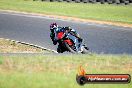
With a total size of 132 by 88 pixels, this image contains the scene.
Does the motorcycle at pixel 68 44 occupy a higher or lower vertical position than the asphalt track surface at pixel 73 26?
higher

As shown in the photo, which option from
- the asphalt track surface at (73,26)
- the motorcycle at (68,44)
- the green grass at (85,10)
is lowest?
the green grass at (85,10)

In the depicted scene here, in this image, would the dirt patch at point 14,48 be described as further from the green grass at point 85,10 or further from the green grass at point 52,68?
the green grass at point 85,10

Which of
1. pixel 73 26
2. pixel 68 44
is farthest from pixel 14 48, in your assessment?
pixel 73 26

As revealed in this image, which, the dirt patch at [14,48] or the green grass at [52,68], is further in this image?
the dirt patch at [14,48]

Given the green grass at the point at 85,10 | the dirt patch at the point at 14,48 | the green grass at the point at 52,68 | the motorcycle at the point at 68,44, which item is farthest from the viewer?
the green grass at the point at 85,10

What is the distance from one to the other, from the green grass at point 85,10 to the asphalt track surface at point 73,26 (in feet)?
12.4

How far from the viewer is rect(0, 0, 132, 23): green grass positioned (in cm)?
2675

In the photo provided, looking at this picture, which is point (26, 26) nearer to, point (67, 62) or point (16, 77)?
point (67, 62)

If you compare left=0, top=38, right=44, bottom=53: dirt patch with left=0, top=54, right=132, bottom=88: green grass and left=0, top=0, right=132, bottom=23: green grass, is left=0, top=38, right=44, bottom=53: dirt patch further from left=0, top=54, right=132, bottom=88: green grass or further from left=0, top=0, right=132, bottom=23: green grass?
left=0, top=0, right=132, bottom=23: green grass

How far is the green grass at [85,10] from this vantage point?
26.8m

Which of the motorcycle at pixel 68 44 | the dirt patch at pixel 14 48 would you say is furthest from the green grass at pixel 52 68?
the dirt patch at pixel 14 48

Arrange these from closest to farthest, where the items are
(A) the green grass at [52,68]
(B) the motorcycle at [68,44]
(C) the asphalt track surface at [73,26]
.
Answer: (A) the green grass at [52,68]
(B) the motorcycle at [68,44]
(C) the asphalt track surface at [73,26]

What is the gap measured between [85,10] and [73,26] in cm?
911

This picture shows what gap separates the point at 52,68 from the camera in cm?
1027
